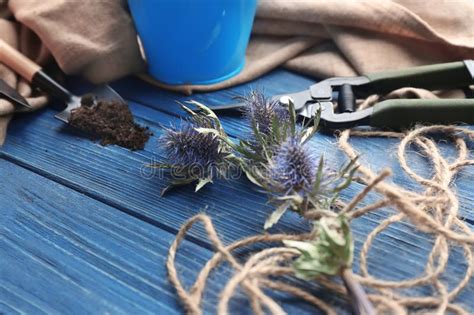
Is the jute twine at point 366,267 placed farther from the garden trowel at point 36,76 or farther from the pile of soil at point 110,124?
the garden trowel at point 36,76

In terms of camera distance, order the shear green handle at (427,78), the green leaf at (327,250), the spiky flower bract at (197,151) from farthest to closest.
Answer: the shear green handle at (427,78), the spiky flower bract at (197,151), the green leaf at (327,250)

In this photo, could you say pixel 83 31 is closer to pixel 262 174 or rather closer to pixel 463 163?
pixel 262 174

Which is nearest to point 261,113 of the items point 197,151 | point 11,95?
point 197,151

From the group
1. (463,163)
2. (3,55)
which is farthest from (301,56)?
(3,55)

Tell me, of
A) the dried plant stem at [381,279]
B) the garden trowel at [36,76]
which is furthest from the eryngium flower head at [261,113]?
the garden trowel at [36,76]

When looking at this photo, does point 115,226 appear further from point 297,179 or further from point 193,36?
point 193,36

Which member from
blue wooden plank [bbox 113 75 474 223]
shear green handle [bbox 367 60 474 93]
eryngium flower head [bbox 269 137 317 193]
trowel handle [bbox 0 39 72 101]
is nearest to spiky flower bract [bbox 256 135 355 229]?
eryngium flower head [bbox 269 137 317 193]
